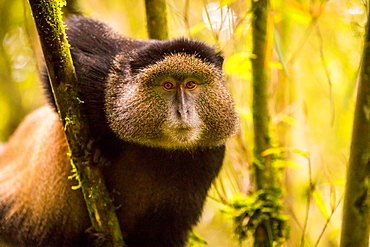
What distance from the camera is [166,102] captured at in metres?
2.79

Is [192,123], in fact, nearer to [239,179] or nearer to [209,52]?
[209,52]

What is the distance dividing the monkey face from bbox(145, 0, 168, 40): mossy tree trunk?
774 millimetres

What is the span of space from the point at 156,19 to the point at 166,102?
1.05 meters

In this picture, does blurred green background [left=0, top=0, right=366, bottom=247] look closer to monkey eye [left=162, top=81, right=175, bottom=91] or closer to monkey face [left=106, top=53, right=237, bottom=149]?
monkey face [left=106, top=53, right=237, bottom=149]

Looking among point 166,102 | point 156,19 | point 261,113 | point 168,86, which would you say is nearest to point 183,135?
point 166,102

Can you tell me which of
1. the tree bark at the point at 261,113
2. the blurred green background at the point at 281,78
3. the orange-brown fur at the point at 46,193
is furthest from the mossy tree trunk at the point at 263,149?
the orange-brown fur at the point at 46,193

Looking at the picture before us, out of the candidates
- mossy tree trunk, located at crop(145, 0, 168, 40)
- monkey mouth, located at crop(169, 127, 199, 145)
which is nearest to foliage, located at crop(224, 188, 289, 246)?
monkey mouth, located at crop(169, 127, 199, 145)

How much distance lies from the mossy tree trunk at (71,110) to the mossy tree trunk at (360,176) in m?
1.46

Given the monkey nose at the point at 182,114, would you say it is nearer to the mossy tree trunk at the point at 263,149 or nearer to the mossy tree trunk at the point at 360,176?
the mossy tree trunk at the point at 263,149

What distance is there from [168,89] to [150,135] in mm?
331

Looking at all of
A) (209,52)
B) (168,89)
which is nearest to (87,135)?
(168,89)

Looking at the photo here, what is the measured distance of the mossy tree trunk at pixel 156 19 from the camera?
3.48 m

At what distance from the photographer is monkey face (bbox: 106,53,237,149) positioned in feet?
9.10

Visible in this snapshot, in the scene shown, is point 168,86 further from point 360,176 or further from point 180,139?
point 360,176
